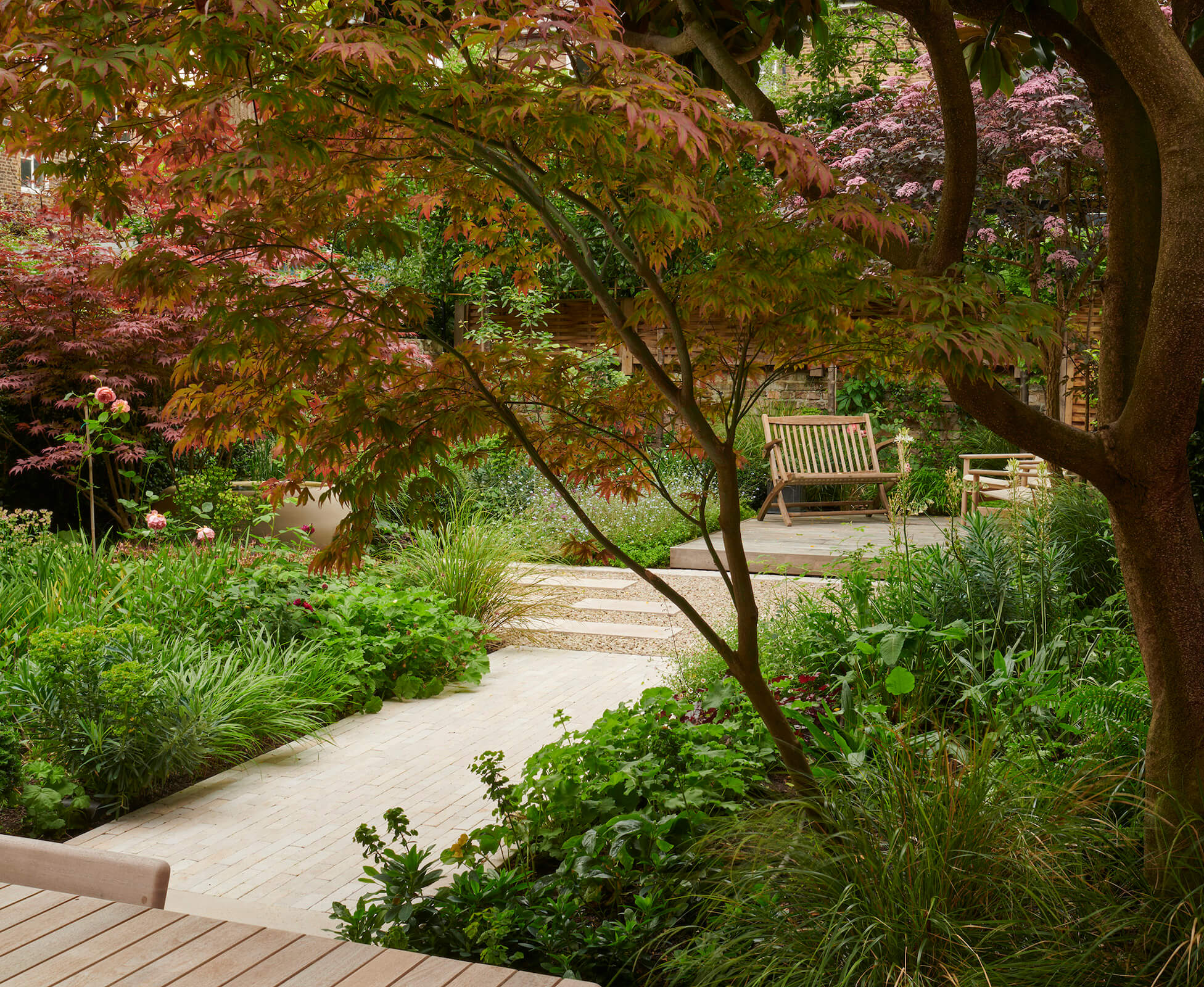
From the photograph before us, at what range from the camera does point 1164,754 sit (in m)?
2.43

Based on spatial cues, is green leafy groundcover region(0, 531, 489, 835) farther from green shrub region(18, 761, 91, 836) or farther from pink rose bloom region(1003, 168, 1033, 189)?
pink rose bloom region(1003, 168, 1033, 189)

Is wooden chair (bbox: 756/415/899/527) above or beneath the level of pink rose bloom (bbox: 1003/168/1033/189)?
beneath

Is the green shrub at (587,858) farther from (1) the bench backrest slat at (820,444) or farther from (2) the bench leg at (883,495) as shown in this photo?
(1) the bench backrest slat at (820,444)

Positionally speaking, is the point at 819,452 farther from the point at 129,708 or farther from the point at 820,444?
the point at 129,708

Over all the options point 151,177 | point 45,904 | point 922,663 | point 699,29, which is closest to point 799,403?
point 922,663

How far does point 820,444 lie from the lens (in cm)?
1015

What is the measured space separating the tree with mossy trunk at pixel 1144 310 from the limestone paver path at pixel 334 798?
2.20 m

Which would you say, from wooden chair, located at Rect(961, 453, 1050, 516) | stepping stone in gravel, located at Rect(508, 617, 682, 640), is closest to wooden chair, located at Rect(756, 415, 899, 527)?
wooden chair, located at Rect(961, 453, 1050, 516)

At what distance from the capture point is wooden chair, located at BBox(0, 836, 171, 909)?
5.90 feet

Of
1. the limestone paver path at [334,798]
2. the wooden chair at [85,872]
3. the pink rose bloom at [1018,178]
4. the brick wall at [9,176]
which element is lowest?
the limestone paver path at [334,798]

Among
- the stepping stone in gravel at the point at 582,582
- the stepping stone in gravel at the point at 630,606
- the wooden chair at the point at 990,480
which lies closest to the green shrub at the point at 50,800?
the stepping stone in gravel at the point at 630,606

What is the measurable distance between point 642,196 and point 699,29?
2.82 ft

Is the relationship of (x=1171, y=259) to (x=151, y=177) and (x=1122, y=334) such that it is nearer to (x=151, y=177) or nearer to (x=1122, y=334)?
(x=1122, y=334)

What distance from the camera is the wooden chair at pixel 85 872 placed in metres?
1.80
